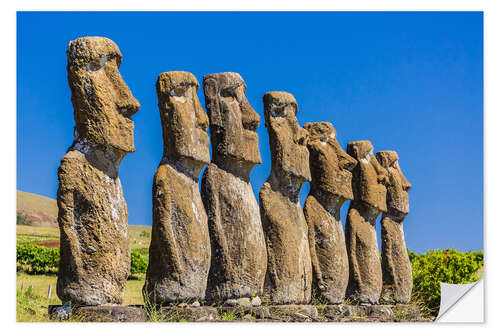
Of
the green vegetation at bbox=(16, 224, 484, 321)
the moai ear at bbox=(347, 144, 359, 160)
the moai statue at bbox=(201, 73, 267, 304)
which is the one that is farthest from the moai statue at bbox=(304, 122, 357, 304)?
the moai statue at bbox=(201, 73, 267, 304)

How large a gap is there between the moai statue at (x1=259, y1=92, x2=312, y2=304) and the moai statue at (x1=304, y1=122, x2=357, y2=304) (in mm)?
938

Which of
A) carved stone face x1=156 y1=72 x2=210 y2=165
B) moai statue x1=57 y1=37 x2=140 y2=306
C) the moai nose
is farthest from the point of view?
the moai nose

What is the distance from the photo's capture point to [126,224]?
1080 cm

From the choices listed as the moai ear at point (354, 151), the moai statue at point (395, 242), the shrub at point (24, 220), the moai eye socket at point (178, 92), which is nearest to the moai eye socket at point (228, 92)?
the moai eye socket at point (178, 92)

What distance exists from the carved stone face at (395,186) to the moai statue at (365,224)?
760mm

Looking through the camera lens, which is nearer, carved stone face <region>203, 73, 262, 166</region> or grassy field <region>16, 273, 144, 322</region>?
grassy field <region>16, 273, 144, 322</region>

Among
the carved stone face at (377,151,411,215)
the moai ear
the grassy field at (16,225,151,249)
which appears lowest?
the grassy field at (16,225,151,249)

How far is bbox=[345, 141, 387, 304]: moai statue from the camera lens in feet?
53.6

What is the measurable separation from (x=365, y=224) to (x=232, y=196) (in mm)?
4910

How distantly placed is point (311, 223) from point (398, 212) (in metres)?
3.65

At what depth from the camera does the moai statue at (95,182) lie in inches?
407

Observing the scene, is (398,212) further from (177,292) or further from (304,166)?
(177,292)

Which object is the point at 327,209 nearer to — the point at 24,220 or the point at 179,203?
the point at 179,203

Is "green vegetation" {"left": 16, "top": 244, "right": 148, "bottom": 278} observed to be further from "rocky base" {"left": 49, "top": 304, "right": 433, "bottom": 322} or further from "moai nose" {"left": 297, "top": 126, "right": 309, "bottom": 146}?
"moai nose" {"left": 297, "top": 126, "right": 309, "bottom": 146}
